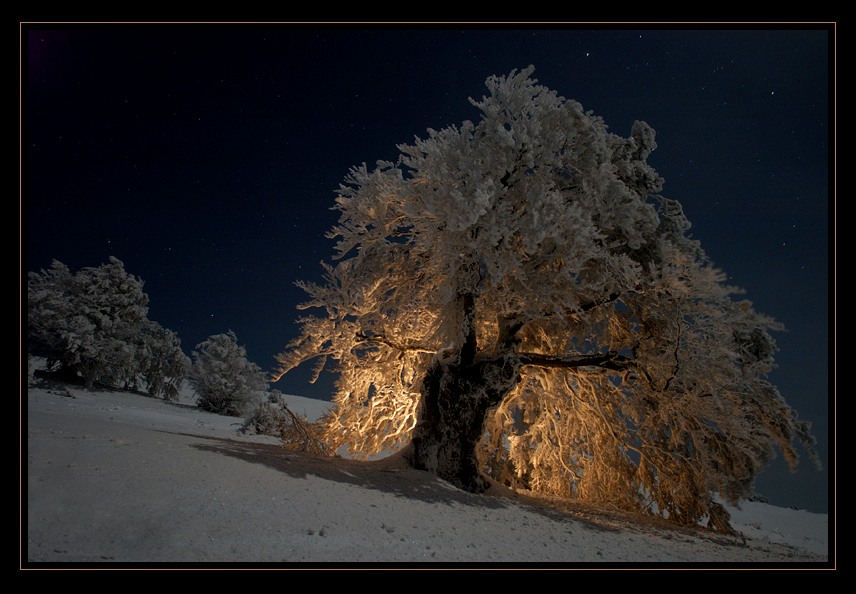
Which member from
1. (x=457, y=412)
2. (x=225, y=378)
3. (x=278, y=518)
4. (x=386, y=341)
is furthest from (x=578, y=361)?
(x=225, y=378)

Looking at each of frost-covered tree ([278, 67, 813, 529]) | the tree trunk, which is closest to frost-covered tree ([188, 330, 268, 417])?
frost-covered tree ([278, 67, 813, 529])

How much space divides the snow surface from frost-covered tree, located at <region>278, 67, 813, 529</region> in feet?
4.38

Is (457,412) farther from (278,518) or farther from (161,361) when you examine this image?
(161,361)

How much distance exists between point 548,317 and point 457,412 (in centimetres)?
221

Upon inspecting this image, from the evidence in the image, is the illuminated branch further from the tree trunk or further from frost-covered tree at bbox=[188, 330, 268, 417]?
frost-covered tree at bbox=[188, 330, 268, 417]

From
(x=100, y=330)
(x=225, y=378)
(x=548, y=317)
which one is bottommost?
(x=225, y=378)

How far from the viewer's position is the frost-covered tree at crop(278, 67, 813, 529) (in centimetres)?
690

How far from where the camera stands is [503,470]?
988 centimetres

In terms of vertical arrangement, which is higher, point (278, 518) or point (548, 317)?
point (548, 317)

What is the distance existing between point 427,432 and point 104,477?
444 cm

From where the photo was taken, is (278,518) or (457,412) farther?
(457,412)

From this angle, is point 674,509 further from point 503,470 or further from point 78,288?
point 78,288

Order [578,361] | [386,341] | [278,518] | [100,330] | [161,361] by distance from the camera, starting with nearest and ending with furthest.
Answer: [278,518]
[578,361]
[386,341]
[100,330]
[161,361]

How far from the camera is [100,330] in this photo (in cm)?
1666
